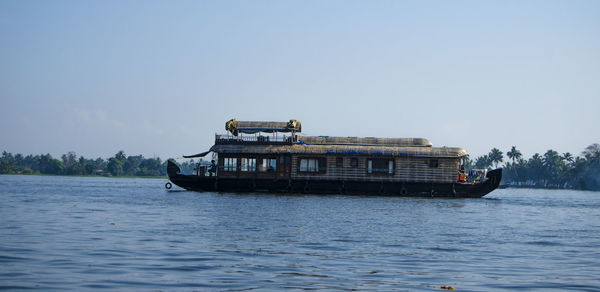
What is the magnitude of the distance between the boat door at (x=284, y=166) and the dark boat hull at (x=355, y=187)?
57cm

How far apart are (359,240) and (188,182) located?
32.3 metres

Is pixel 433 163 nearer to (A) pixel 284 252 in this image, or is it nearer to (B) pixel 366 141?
(B) pixel 366 141

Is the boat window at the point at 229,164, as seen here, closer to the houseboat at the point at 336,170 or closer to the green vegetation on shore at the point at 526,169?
the houseboat at the point at 336,170

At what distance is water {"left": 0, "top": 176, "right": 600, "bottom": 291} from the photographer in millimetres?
13547

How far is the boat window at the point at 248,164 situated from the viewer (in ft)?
168

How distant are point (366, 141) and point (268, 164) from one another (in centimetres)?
832

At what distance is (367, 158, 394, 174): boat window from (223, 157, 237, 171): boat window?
10.8 metres

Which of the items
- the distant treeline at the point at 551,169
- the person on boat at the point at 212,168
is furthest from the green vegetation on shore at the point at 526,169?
the person on boat at the point at 212,168

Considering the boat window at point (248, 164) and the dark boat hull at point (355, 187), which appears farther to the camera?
the boat window at point (248, 164)

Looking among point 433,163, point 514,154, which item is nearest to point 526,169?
point 514,154

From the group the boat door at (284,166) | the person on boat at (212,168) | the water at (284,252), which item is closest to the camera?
the water at (284,252)

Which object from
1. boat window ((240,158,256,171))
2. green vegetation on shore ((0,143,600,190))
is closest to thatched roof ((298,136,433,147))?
boat window ((240,158,256,171))

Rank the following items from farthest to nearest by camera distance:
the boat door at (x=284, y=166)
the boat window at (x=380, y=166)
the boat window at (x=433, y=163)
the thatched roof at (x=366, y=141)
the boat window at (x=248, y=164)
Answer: the thatched roof at (x=366, y=141)
the boat window at (x=248, y=164)
the boat door at (x=284, y=166)
the boat window at (x=380, y=166)
the boat window at (x=433, y=163)

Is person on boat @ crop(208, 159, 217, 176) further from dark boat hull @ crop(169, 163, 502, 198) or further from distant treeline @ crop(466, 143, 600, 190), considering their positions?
distant treeline @ crop(466, 143, 600, 190)
